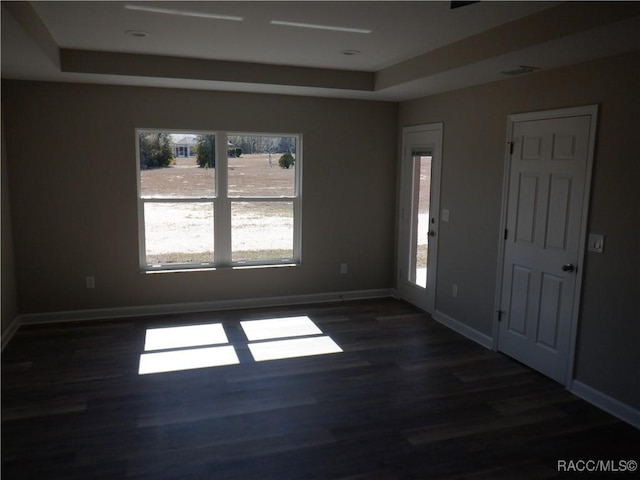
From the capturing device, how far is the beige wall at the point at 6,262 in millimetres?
4453

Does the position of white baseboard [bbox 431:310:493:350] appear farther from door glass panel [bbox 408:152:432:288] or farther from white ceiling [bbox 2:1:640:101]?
white ceiling [bbox 2:1:640:101]

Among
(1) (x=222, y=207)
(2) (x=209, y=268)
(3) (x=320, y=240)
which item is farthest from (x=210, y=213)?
(3) (x=320, y=240)

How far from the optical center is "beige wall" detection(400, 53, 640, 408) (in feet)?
10.5

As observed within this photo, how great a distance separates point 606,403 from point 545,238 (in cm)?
123

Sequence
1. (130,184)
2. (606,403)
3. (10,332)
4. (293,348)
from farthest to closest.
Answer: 1. (130,184)
2. (10,332)
3. (293,348)
4. (606,403)

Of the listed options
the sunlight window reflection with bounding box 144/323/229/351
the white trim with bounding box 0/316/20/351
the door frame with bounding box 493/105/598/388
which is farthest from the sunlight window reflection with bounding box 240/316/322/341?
the white trim with bounding box 0/316/20/351

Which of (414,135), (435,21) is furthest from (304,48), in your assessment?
(414,135)

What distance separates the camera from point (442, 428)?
315 centimetres

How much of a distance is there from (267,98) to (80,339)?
9.79ft

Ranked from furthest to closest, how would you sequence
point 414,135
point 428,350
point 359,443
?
point 414,135, point 428,350, point 359,443

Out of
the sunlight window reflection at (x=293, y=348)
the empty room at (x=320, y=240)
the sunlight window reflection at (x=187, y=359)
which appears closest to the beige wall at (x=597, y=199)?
the empty room at (x=320, y=240)

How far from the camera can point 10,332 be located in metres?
4.54

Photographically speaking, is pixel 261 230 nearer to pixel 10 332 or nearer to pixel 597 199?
pixel 10 332

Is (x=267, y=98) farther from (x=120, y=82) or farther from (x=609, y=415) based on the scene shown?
(x=609, y=415)
